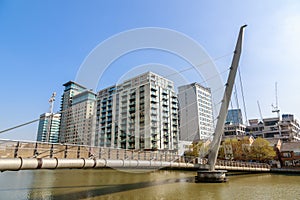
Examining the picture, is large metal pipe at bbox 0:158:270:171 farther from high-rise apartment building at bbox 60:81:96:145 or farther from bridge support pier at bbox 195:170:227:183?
high-rise apartment building at bbox 60:81:96:145

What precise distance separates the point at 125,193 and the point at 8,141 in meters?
7.45

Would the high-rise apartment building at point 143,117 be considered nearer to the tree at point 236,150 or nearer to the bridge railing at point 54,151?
the tree at point 236,150

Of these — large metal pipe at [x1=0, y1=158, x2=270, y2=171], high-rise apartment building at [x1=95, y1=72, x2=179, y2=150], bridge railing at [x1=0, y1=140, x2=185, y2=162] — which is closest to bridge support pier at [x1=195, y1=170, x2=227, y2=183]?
large metal pipe at [x1=0, y1=158, x2=270, y2=171]

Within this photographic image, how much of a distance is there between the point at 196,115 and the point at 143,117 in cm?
2829

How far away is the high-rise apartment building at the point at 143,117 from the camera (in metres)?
55.9

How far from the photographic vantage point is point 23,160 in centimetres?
969

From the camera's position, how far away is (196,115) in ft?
258

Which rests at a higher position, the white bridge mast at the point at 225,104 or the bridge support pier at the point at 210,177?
the white bridge mast at the point at 225,104

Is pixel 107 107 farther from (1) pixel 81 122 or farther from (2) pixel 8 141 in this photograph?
(2) pixel 8 141

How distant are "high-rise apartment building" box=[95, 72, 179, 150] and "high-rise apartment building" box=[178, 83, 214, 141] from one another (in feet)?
47.6

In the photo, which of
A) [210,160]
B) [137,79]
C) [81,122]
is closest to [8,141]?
[210,160]

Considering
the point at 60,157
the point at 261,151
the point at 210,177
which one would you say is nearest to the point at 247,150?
the point at 261,151

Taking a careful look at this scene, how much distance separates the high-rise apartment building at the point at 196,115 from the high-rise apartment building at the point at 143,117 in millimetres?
14495

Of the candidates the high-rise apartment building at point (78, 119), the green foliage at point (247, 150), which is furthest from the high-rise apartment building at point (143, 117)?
the high-rise apartment building at point (78, 119)
